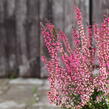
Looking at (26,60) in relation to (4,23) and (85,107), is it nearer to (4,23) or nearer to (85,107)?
(4,23)

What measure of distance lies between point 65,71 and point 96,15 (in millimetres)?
3568

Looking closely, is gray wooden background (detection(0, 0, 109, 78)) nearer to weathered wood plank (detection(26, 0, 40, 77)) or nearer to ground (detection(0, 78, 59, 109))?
weathered wood plank (detection(26, 0, 40, 77))

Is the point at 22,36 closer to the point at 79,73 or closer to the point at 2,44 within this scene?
the point at 2,44

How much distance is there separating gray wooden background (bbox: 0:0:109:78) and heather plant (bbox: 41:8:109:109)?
3.39m

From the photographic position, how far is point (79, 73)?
319cm

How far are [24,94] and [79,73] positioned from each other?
3.04 meters

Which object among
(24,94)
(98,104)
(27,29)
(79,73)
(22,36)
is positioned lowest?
(24,94)

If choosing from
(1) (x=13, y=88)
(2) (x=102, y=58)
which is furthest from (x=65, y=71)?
(1) (x=13, y=88)

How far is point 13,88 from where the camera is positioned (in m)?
6.46

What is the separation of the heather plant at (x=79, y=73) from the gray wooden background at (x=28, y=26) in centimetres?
339

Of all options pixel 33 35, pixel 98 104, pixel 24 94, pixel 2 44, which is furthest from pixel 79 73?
pixel 2 44

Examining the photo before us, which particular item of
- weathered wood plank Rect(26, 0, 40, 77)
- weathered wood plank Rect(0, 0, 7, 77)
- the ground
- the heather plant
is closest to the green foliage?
the heather plant

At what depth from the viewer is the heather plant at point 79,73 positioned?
10.5 feet

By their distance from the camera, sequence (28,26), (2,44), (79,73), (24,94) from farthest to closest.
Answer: (2,44), (28,26), (24,94), (79,73)
